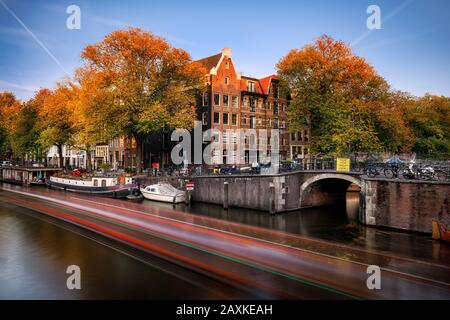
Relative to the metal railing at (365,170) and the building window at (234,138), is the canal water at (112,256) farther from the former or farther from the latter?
the building window at (234,138)

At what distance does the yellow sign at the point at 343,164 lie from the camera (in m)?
32.0

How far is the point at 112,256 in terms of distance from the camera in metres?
18.7

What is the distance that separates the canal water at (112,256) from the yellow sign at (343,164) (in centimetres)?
460

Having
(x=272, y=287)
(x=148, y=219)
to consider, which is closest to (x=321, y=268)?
(x=272, y=287)

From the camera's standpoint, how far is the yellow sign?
32.0 metres

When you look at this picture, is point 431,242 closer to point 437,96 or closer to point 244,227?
point 244,227

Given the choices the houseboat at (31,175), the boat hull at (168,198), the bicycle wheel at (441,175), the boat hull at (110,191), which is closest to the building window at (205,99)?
the boat hull at (110,191)

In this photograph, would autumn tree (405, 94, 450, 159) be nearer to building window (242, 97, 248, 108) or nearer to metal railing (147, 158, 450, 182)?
building window (242, 97, 248, 108)

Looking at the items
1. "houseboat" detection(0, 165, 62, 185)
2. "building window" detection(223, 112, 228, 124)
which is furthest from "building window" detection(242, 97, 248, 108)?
"houseboat" detection(0, 165, 62, 185)

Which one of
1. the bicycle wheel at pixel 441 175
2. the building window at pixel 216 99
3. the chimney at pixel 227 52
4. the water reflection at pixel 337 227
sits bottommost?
the water reflection at pixel 337 227

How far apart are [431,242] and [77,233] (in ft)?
79.2

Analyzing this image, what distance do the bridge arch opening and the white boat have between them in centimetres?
1395

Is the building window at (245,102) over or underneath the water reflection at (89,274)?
over

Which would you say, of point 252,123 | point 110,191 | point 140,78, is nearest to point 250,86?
point 252,123
